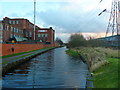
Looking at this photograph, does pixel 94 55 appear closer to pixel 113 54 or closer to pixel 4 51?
pixel 113 54

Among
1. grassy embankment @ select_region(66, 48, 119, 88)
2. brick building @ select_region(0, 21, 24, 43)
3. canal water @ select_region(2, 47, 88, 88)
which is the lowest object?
canal water @ select_region(2, 47, 88, 88)

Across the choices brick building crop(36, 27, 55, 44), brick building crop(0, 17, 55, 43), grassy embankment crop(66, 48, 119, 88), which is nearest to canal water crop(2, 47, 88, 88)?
grassy embankment crop(66, 48, 119, 88)

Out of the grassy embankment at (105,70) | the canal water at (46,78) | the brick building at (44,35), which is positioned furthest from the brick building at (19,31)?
the grassy embankment at (105,70)

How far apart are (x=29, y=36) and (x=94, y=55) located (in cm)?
7003

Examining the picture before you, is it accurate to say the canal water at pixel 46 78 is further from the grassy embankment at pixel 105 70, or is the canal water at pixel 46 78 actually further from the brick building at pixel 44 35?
the brick building at pixel 44 35

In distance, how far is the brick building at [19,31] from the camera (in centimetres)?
5497

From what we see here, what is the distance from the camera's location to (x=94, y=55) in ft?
48.8

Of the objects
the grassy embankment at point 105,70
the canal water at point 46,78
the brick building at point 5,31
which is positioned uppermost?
the brick building at point 5,31

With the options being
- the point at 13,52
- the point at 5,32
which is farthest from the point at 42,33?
the point at 13,52

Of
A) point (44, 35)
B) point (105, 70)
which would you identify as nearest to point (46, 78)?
point (105, 70)

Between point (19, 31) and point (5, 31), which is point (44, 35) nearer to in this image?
point (19, 31)

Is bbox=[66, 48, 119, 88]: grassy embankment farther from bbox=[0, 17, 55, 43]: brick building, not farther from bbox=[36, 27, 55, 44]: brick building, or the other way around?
bbox=[36, 27, 55, 44]: brick building

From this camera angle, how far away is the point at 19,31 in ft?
240

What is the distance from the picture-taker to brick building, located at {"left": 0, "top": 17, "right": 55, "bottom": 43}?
180 feet
